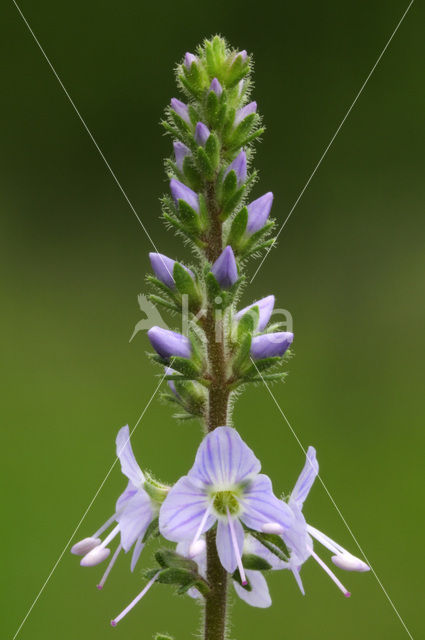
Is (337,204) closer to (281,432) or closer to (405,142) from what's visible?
(405,142)

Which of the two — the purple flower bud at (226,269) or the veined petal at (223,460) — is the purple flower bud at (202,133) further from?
the veined petal at (223,460)

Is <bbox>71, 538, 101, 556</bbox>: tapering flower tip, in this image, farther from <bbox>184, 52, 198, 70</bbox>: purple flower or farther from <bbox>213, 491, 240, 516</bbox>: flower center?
<bbox>184, 52, 198, 70</bbox>: purple flower

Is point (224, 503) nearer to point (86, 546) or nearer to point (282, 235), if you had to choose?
point (86, 546)

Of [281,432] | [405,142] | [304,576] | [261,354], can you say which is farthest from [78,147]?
[261,354]

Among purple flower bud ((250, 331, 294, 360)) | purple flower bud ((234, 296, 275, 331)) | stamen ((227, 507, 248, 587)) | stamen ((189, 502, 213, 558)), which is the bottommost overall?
stamen ((227, 507, 248, 587))

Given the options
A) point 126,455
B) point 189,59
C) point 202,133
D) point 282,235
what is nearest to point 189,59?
point 189,59

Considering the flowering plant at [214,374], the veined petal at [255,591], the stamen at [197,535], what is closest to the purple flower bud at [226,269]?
the flowering plant at [214,374]

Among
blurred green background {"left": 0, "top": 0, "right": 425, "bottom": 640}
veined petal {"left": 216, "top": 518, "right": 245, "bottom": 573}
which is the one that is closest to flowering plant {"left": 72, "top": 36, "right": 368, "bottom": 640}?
veined petal {"left": 216, "top": 518, "right": 245, "bottom": 573}
